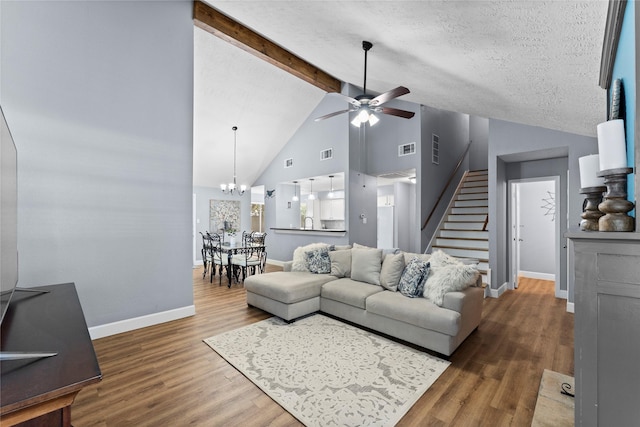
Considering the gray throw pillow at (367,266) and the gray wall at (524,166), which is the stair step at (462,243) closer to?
the gray wall at (524,166)

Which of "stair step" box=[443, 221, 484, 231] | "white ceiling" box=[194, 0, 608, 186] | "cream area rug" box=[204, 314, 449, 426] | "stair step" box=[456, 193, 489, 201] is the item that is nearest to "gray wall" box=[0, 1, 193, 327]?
"white ceiling" box=[194, 0, 608, 186]

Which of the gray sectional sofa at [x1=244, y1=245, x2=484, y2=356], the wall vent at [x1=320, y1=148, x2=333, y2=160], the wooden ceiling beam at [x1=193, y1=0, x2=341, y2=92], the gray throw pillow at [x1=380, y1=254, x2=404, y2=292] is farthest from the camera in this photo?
the wall vent at [x1=320, y1=148, x2=333, y2=160]

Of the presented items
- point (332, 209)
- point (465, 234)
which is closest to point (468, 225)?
point (465, 234)

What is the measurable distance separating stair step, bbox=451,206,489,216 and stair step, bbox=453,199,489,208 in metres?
0.05

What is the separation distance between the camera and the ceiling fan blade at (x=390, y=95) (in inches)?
121

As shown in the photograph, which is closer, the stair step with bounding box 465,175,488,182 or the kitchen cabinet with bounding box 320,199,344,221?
the stair step with bounding box 465,175,488,182

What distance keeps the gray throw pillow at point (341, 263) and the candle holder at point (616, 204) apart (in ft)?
9.88

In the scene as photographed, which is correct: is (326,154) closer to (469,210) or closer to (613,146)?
(469,210)

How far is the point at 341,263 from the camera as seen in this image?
160 inches

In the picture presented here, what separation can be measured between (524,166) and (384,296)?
4010mm

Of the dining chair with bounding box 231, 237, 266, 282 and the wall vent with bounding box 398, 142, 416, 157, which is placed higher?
the wall vent with bounding box 398, 142, 416, 157

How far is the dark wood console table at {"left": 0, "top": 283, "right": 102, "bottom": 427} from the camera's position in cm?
82

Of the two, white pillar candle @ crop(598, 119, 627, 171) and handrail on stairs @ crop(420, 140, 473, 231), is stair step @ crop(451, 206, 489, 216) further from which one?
white pillar candle @ crop(598, 119, 627, 171)

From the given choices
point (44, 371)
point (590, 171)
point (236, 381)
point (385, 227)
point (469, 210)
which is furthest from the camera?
point (385, 227)
